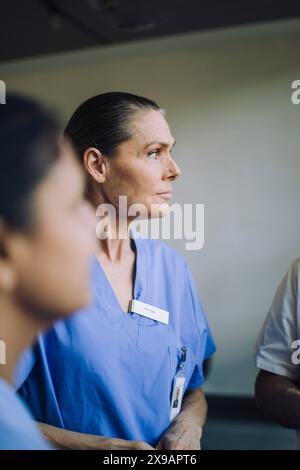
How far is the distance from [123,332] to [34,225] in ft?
1.01

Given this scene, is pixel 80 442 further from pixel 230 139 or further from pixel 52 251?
pixel 230 139

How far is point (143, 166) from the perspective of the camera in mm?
786

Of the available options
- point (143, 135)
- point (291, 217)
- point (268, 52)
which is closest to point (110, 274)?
point (143, 135)

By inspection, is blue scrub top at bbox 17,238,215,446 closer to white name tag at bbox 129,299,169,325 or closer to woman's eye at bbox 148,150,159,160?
white name tag at bbox 129,299,169,325

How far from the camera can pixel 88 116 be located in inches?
31.0

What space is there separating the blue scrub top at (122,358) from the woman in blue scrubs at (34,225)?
16 cm

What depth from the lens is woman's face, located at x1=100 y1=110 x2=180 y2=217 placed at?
779 mm

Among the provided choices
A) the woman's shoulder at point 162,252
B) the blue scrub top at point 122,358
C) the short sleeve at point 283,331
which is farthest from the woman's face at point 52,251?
the short sleeve at point 283,331

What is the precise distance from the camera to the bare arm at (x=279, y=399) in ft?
2.80

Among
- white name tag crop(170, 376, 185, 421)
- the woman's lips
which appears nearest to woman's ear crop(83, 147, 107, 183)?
the woman's lips

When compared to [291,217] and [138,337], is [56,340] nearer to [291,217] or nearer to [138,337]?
[138,337]

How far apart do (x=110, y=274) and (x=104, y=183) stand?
0.16m
